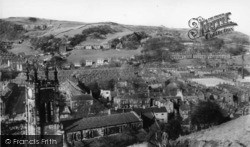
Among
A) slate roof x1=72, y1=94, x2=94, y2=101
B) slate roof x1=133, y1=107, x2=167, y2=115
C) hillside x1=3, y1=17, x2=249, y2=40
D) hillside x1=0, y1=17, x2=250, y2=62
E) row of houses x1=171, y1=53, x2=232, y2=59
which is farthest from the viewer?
hillside x1=3, y1=17, x2=249, y2=40

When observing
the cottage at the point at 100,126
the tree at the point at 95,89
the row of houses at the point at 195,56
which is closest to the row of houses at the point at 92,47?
the row of houses at the point at 195,56

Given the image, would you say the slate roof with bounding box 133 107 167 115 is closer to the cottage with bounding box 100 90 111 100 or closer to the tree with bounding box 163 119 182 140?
the tree with bounding box 163 119 182 140

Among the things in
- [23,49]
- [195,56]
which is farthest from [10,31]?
[195,56]

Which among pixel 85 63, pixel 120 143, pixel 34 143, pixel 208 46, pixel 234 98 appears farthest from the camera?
pixel 208 46

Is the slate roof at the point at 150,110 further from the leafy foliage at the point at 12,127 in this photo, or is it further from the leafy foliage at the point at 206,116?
the leafy foliage at the point at 12,127

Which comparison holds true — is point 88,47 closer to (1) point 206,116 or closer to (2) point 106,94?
(2) point 106,94

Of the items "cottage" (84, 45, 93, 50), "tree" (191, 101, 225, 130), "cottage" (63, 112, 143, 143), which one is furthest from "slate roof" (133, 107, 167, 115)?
"cottage" (84, 45, 93, 50)

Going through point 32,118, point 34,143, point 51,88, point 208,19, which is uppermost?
point 208,19

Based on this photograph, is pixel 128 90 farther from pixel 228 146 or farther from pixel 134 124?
pixel 228 146

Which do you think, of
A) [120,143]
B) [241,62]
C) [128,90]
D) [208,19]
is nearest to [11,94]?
[128,90]
